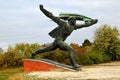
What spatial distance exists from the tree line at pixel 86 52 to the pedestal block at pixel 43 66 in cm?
1536

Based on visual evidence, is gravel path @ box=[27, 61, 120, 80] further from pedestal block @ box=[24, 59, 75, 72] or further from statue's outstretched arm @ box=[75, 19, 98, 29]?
statue's outstretched arm @ box=[75, 19, 98, 29]

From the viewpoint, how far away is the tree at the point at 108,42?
50.2 m

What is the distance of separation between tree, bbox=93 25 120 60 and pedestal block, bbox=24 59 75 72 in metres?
29.4

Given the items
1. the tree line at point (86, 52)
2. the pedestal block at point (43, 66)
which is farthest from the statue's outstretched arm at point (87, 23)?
the tree line at point (86, 52)

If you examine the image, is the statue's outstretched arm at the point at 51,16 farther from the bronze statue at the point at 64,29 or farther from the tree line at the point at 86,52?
the tree line at the point at 86,52

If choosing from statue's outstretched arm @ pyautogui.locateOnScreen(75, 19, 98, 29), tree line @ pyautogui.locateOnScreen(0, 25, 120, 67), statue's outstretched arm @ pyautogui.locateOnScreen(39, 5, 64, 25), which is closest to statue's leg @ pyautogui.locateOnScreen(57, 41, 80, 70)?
statue's outstretched arm @ pyautogui.locateOnScreen(39, 5, 64, 25)

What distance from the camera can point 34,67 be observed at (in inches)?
835

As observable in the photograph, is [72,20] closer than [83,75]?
No

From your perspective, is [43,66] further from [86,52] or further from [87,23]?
Answer: [86,52]

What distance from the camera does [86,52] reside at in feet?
135

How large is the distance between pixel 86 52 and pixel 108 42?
10.4 metres

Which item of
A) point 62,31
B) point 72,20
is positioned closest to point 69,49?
point 62,31

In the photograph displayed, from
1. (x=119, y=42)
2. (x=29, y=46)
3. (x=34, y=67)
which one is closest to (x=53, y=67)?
(x=34, y=67)

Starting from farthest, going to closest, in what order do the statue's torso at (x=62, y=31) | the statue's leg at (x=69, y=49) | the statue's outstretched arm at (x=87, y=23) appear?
1. the statue's outstretched arm at (x=87, y=23)
2. the statue's torso at (x=62, y=31)
3. the statue's leg at (x=69, y=49)
